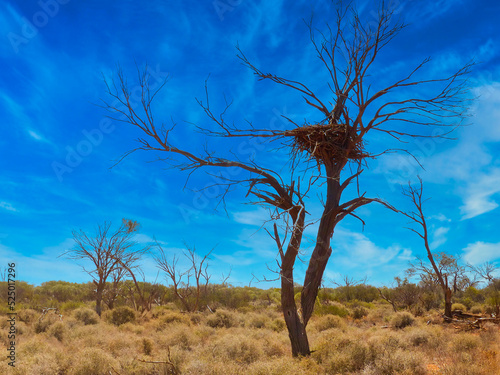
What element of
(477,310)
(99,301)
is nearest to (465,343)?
(477,310)

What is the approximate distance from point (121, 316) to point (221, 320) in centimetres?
575

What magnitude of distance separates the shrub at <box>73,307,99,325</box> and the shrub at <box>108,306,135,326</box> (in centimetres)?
79

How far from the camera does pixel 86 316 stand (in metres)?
18.4

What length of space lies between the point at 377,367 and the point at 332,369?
962mm

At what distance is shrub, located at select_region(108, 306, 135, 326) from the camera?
1870cm

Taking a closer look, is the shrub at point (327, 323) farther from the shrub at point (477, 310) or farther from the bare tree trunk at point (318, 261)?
the shrub at point (477, 310)

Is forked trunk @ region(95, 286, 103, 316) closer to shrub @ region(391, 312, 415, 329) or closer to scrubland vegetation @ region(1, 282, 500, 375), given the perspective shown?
scrubland vegetation @ region(1, 282, 500, 375)

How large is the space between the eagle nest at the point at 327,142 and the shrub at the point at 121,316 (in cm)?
1508

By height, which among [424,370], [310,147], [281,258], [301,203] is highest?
[310,147]

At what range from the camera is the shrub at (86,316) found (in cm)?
1805

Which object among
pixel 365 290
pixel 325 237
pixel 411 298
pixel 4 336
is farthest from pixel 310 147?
pixel 365 290

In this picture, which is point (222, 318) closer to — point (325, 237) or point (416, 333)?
point (416, 333)

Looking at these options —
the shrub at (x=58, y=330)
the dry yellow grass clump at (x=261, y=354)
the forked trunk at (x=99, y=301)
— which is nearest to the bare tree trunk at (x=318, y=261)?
the dry yellow grass clump at (x=261, y=354)

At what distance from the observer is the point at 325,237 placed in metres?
8.23
